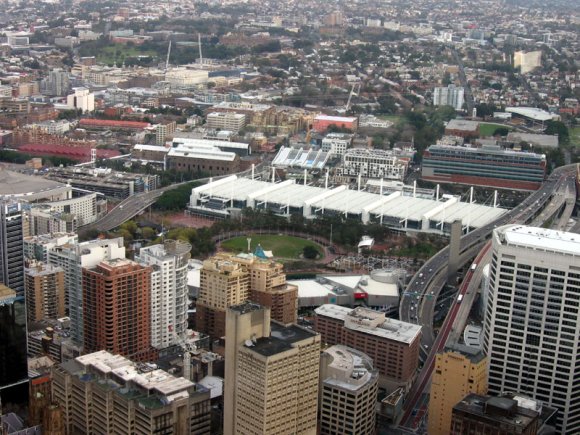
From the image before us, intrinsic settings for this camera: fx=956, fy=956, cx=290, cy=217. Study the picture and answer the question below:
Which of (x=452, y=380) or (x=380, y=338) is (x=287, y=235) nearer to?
(x=380, y=338)

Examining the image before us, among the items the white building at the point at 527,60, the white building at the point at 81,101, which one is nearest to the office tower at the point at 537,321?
the white building at the point at 81,101

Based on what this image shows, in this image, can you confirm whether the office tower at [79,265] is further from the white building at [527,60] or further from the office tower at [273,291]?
the white building at [527,60]

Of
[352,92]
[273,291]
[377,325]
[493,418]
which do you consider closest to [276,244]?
[273,291]

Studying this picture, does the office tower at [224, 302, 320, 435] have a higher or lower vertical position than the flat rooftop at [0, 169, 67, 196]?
higher

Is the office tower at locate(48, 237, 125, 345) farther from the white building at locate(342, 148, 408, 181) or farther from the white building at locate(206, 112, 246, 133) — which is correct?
the white building at locate(206, 112, 246, 133)

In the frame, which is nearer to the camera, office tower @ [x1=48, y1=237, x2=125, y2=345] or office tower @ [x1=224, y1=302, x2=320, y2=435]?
office tower @ [x1=224, y1=302, x2=320, y2=435]

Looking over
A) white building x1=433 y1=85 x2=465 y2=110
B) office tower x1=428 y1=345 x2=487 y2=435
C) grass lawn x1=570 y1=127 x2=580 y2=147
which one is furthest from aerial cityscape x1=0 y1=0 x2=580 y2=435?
grass lawn x1=570 y1=127 x2=580 y2=147
